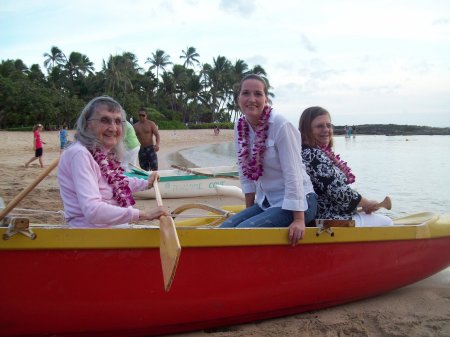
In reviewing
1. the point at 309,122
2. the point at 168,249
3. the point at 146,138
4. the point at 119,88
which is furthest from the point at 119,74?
the point at 168,249

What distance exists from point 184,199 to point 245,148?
18.0 feet

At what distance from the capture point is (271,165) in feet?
10.5

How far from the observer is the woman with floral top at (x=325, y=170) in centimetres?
338

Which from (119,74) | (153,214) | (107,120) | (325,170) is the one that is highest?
(119,74)

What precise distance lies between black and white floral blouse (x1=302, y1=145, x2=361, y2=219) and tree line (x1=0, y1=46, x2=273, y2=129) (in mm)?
27207

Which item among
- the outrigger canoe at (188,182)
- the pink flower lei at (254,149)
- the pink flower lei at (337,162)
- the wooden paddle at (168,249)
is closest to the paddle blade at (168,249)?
the wooden paddle at (168,249)

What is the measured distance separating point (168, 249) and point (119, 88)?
141ft

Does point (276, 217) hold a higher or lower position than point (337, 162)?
lower

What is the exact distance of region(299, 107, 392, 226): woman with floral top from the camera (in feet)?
11.1

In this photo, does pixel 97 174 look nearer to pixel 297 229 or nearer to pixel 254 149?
pixel 254 149

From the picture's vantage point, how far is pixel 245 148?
3.37m

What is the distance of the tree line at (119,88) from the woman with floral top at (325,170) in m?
27.0

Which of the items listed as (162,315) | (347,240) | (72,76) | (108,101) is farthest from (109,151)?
(72,76)

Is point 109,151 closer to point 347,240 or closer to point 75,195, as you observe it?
point 75,195
